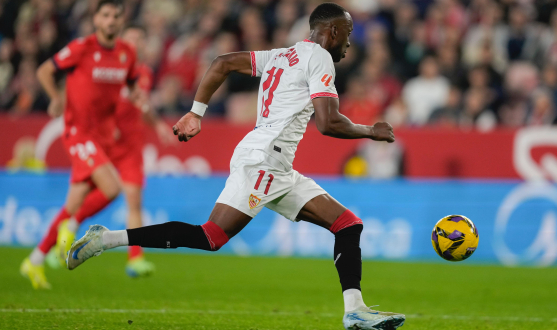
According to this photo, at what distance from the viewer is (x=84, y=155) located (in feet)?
24.8

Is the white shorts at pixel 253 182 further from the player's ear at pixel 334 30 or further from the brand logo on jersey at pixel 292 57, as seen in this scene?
the player's ear at pixel 334 30

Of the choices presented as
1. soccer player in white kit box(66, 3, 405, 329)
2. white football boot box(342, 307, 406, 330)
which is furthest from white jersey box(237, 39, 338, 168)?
white football boot box(342, 307, 406, 330)

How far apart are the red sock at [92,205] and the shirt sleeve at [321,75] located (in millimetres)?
3549

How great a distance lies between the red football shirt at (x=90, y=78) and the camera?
759 centimetres

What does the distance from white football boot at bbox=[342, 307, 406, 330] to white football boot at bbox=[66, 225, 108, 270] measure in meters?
1.71

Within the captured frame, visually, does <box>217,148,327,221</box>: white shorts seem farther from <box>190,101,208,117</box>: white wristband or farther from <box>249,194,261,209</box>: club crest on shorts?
<box>190,101,208,117</box>: white wristband

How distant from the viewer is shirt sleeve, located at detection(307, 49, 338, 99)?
4.77 m

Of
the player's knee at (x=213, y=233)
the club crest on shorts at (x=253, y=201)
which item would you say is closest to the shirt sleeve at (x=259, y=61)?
the club crest on shorts at (x=253, y=201)

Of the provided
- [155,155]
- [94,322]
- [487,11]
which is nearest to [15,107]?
[155,155]

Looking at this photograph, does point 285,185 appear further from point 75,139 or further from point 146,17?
point 146,17

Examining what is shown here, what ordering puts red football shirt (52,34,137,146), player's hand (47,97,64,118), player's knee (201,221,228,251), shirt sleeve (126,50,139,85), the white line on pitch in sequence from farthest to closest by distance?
shirt sleeve (126,50,139,85)
red football shirt (52,34,137,146)
player's hand (47,97,64,118)
the white line on pitch
player's knee (201,221,228,251)

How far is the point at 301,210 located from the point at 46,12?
12.9m

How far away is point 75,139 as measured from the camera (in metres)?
7.62

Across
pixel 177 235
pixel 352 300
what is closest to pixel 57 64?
pixel 177 235
